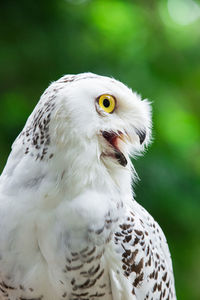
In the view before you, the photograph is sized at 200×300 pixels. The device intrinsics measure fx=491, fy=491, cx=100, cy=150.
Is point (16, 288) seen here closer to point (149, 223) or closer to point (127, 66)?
point (149, 223)

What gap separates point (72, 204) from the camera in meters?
2.10

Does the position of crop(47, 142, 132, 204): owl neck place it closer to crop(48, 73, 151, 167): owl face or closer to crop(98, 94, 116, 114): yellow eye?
crop(48, 73, 151, 167): owl face

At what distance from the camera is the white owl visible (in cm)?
209

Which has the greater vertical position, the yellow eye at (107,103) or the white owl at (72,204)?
the yellow eye at (107,103)

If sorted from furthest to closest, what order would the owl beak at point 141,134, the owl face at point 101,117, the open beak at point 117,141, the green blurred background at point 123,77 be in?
the green blurred background at point 123,77
the owl beak at point 141,134
the open beak at point 117,141
the owl face at point 101,117

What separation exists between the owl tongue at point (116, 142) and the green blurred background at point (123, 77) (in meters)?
2.34

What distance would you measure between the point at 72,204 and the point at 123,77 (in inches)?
113

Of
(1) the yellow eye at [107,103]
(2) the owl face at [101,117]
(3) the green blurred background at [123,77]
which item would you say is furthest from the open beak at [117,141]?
(3) the green blurred background at [123,77]

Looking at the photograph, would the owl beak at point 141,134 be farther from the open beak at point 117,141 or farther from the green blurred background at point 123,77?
the green blurred background at point 123,77

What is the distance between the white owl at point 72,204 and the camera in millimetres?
2092

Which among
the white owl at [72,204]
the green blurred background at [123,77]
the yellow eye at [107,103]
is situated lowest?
the white owl at [72,204]

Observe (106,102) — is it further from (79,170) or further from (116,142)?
(79,170)

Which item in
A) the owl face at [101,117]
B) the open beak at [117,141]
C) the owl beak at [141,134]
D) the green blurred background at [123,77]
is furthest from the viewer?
the green blurred background at [123,77]

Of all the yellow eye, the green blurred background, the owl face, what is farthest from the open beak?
the green blurred background
